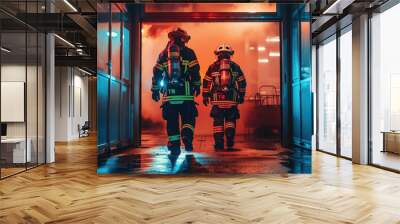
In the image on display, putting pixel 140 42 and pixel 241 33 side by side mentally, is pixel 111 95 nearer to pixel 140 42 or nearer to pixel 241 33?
pixel 140 42

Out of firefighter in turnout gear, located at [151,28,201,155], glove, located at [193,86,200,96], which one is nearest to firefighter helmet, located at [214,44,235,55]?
firefighter in turnout gear, located at [151,28,201,155]

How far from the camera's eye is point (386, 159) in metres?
7.82

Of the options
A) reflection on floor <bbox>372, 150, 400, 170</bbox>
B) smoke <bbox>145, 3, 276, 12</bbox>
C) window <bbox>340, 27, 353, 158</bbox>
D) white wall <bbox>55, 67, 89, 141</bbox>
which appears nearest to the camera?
smoke <bbox>145, 3, 276, 12</bbox>

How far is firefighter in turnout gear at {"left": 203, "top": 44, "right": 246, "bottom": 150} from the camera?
6.59 meters

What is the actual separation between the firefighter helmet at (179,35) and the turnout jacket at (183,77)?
147mm

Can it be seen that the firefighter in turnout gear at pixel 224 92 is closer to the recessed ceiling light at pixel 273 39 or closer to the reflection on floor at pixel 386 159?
the recessed ceiling light at pixel 273 39

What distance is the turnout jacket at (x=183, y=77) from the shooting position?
21.7 feet

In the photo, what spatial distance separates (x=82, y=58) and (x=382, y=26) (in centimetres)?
972

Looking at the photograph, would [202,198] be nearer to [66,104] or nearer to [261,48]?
[261,48]

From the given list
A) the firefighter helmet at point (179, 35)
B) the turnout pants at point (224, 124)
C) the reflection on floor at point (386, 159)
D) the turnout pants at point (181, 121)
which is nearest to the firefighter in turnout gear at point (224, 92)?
the turnout pants at point (224, 124)

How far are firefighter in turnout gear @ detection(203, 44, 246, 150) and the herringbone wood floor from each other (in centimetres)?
84

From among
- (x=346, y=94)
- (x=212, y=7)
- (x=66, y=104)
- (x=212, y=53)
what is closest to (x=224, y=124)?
(x=212, y=53)

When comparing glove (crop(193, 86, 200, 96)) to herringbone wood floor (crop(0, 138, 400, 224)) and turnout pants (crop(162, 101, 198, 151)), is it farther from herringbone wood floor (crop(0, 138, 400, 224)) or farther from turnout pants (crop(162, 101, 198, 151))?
herringbone wood floor (crop(0, 138, 400, 224))

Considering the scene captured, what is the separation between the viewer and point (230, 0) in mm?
8805
